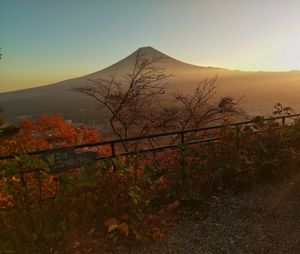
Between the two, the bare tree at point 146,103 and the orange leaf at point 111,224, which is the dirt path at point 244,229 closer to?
the orange leaf at point 111,224

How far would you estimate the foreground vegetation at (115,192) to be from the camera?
149 inches

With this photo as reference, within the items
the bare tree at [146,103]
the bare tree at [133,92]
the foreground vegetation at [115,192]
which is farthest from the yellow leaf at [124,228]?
the bare tree at [133,92]

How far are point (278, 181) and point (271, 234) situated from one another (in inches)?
77.4

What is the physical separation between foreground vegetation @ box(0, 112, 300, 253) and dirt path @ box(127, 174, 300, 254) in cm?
29

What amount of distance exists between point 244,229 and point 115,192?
6.16 ft

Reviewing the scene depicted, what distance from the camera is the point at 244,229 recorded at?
4090mm

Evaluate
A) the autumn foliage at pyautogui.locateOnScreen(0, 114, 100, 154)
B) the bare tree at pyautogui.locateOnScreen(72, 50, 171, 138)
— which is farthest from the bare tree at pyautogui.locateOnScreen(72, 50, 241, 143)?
the autumn foliage at pyautogui.locateOnScreen(0, 114, 100, 154)

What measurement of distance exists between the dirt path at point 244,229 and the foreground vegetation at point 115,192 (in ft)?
0.96

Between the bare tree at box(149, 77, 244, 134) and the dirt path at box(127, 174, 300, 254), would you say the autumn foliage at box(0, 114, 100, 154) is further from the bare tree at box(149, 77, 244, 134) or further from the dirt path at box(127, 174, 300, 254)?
A: the dirt path at box(127, 174, 300, 254)

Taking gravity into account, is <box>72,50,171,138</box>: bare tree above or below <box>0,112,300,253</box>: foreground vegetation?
above

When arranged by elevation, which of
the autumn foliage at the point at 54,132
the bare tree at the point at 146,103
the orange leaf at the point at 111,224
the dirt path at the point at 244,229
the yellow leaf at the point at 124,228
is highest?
the bare tree at the point at 146,103

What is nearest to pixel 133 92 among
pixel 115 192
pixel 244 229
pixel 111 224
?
pixel 115 192

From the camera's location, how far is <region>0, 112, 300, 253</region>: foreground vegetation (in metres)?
3.77

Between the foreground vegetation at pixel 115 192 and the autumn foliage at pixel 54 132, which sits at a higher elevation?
the foreground vegetation at pixel 115 192
